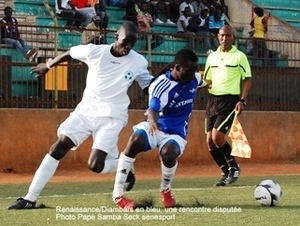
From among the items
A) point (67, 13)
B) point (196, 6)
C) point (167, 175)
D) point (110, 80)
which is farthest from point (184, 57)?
point (196, 6)

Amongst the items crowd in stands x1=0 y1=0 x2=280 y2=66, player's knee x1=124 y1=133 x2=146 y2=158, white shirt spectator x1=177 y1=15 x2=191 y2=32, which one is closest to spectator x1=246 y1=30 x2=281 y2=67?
crowd in stands x1=0 y1=0 x2=280 y2=66

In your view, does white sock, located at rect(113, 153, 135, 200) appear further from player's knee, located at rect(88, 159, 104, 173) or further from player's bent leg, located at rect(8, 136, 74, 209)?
player's bent leg, located at rect(8, 136, 74, 209)

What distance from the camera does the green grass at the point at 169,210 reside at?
891 cm

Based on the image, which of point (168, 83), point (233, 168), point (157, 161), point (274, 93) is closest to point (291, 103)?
point (274, 93)

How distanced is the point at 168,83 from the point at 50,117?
7919mm

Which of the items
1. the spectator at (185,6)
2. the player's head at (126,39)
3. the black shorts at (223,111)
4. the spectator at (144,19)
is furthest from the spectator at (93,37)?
the player's head at (126,39)

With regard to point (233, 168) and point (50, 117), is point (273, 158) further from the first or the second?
point (233, 168)

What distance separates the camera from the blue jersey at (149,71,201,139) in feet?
33.6

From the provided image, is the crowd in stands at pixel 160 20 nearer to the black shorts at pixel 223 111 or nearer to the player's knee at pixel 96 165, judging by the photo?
the black shorts at pixel 223 111

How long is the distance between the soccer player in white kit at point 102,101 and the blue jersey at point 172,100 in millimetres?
296

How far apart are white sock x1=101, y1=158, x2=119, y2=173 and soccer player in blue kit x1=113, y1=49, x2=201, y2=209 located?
0.34 metres

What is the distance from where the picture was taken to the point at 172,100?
1034 cm

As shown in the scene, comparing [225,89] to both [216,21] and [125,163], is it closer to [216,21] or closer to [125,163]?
[125,163]

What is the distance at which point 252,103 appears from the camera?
2102 centimetres
